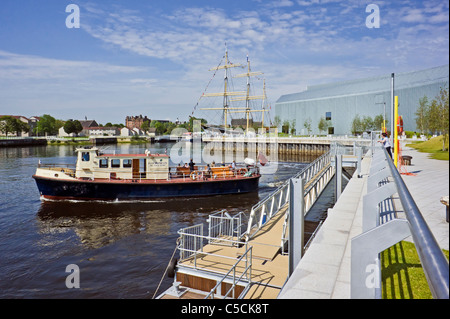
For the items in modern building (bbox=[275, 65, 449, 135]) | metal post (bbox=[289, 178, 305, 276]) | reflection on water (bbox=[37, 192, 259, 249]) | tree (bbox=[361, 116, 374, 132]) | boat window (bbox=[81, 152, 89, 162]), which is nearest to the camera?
metal post (bbox=[289, 178, 305, 276])

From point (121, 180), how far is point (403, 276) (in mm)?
23430

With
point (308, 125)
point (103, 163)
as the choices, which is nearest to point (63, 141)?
point (308, 125)

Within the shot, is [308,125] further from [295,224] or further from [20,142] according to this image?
[295,224]

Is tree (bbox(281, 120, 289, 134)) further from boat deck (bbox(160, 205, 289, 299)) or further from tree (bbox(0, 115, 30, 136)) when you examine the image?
boat deck (bbox(160, 205, 289, 299))

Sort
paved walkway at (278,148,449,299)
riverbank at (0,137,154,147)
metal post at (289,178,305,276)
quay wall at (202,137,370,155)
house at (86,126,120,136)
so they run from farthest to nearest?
house at (86,126,120,136) → riverbank at (0,137,154,147) → quay wall at (202,137,370,155) → metal post at (289,178,305,276) → paved walkway at (278,148,449,299)

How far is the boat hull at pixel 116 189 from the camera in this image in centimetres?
2634

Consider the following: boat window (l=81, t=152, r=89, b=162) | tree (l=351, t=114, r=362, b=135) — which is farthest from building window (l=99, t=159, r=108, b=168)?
tree (l=351, t=114, r=362, b=135)

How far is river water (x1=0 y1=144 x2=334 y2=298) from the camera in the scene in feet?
42.7

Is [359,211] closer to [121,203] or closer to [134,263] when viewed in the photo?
[134,263]

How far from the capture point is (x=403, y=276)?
24.0 feet

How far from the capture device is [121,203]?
26.5m

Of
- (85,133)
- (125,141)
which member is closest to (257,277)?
(125,141)

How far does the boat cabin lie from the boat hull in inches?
38.5

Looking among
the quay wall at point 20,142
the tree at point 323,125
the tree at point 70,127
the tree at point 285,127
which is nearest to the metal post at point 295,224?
the tree at point 323,125
